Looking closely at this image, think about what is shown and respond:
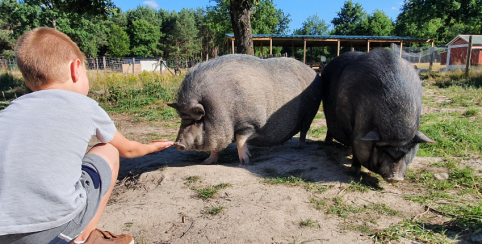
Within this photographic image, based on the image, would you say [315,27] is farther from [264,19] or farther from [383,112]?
[383,112]

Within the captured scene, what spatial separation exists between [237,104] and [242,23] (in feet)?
15.4

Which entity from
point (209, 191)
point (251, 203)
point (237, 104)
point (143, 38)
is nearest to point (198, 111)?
point (237, 104)

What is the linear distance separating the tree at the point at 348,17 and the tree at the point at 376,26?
2473mm

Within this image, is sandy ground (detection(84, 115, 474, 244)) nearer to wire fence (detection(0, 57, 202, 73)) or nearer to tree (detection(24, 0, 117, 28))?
tree (detection(24, 0, 117, 28))

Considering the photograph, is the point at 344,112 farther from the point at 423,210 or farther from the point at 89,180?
the point at 89,180

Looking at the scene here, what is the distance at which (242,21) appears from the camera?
860 centimetres

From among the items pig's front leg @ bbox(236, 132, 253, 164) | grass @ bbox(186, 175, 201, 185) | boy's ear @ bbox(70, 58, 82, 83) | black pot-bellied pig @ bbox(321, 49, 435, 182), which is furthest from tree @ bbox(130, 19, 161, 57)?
boy's ear @ bbox(70, 58, 82, 83)

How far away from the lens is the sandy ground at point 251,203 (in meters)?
2.76

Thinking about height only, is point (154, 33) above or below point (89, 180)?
above

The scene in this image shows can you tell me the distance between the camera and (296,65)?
5676 millimetres

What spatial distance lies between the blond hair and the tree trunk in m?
6.82

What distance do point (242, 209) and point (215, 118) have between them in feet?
5.49

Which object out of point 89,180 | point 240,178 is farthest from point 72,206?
point 240,178

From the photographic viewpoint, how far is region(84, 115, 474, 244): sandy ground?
9.07 feet
